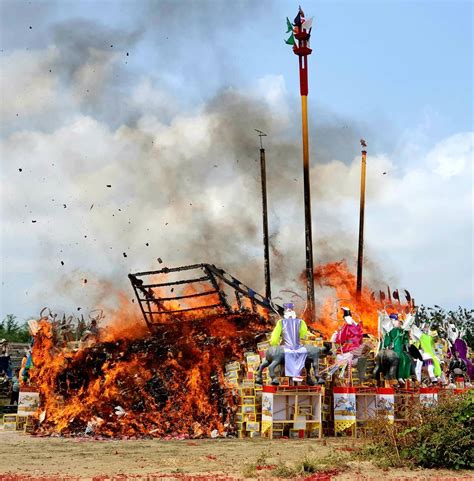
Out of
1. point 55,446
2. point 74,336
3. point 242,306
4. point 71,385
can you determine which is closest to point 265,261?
point 242,306

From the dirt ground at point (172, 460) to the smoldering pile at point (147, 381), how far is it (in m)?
1.24

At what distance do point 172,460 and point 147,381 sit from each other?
723 cm

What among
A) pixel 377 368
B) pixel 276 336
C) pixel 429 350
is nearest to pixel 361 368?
pixel 377 368

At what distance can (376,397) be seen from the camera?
766 inches

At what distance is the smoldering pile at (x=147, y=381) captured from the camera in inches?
776

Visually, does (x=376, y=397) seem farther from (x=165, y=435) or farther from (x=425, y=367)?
(x=165, y=435)

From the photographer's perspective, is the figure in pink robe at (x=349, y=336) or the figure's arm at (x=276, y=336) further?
the figure in pink robe at (x=349, y=336)

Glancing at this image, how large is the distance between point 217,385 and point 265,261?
1304cm

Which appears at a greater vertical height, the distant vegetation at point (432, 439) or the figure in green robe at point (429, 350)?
the figure in green robe at point (429, 350)

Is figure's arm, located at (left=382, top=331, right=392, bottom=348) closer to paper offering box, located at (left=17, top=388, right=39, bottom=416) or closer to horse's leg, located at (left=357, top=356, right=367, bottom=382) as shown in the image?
horse's leg, located at (left=357, top=356, right=367, bottom=382)

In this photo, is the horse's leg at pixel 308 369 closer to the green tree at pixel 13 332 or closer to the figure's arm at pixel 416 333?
the figure's arm at pixel 416 333

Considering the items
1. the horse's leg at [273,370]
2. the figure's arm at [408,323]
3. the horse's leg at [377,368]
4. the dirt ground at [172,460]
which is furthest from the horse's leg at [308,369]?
the figure's arm at [408,323]

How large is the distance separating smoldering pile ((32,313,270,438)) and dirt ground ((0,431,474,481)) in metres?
1.24

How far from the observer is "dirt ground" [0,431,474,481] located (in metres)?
11.9
